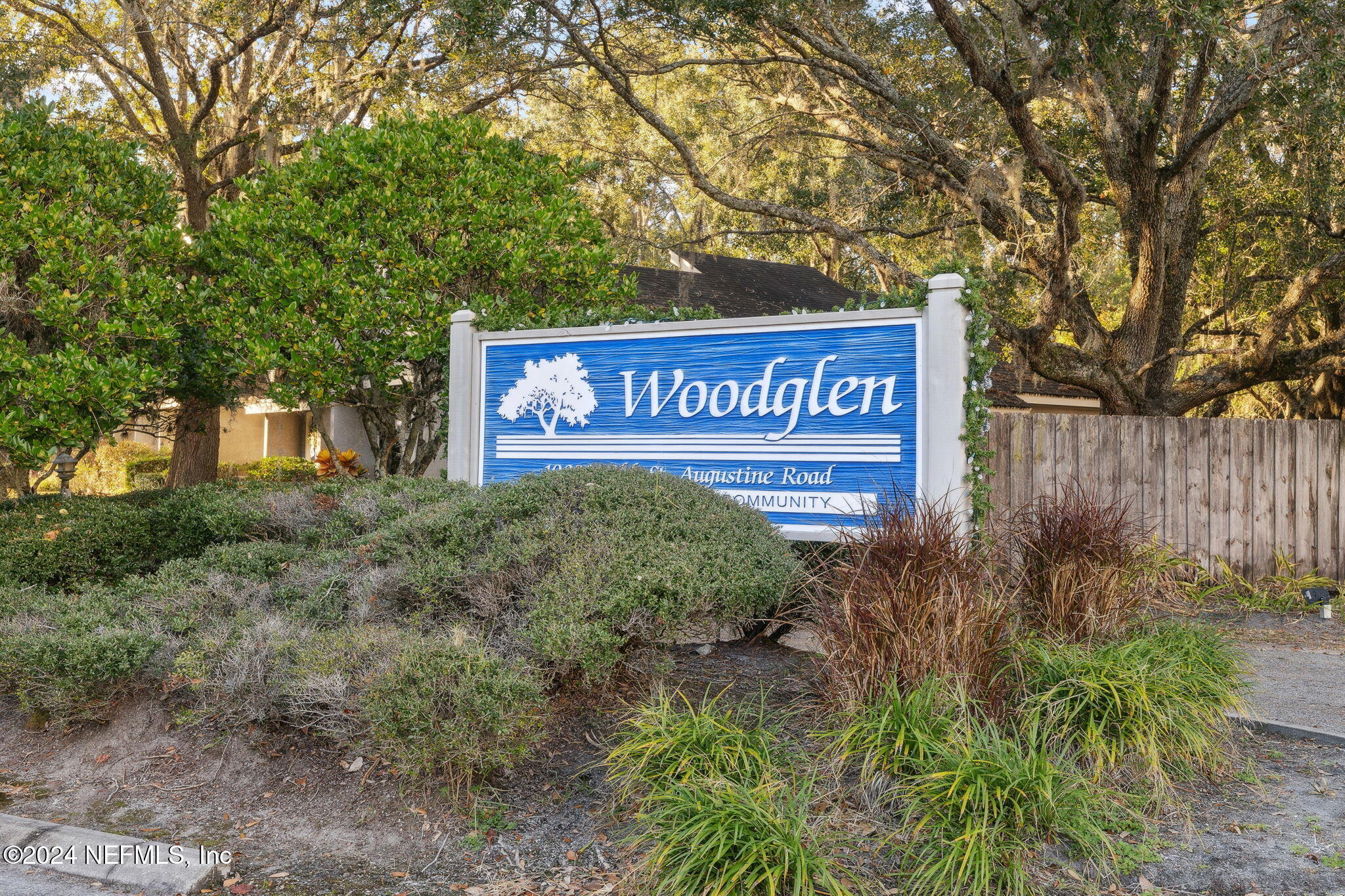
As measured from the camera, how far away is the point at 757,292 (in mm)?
17891

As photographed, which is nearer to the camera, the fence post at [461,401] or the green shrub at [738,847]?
the green shrub at [738,847]

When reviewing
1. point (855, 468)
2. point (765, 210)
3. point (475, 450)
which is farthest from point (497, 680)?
point (765, 210)

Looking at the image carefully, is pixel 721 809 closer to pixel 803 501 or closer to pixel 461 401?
pixel 803 501

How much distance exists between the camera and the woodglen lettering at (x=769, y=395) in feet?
22.3

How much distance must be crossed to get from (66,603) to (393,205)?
4.49 meters

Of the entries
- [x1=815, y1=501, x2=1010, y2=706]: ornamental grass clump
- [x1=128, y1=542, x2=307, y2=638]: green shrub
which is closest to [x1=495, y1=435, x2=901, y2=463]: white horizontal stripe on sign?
[x1=815, y1=501, x2=1010, y2=706]: ornamental grass clump

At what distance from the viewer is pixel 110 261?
26.7ft

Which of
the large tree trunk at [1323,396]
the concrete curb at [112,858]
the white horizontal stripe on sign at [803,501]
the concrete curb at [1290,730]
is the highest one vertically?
the large tree trunk at [1323,396]

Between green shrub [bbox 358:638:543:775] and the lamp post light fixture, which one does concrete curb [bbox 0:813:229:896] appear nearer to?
green shrub [bbox 358:638:543:775]

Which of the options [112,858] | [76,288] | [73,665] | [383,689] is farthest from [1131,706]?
[76,288]

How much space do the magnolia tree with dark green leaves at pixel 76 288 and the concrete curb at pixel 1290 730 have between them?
822cm

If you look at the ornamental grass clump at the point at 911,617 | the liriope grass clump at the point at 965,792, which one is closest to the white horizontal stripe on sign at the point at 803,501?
the ornamental grass clump at the point at 911,617

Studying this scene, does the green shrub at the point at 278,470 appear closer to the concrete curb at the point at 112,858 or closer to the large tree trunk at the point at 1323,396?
the concrete curb at the point at 112,858

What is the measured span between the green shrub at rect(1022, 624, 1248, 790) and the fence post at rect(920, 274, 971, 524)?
1713mm
